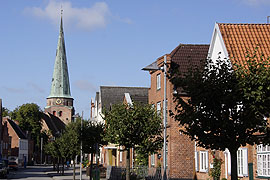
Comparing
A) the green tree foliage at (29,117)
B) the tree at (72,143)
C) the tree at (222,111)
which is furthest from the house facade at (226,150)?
the green tree foliage at (29,117)

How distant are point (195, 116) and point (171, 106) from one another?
65.7 ft

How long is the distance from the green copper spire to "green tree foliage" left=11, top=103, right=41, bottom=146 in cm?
2042

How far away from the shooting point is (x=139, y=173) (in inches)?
1314

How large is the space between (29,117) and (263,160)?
101650 mm

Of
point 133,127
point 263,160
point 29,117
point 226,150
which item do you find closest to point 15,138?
point 29,117

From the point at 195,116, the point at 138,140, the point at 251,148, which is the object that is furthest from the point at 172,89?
the point at 195,116

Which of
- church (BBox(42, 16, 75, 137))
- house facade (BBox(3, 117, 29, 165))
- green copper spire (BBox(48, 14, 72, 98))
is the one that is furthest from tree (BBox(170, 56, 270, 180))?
green copper spire (BBox(48, 14, 72, 98))

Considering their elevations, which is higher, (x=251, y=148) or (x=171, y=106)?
(x=171, y=106)

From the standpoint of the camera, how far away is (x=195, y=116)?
14.6 metres

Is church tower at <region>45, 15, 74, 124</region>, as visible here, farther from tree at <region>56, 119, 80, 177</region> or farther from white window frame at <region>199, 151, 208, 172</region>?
white window frame at <region>199, 151, 208, 172</region>

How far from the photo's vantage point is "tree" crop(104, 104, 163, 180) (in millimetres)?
26250

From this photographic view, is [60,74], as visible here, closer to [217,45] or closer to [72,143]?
[72,143]

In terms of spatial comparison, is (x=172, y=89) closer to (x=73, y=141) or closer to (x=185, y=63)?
(x=185, y=63)

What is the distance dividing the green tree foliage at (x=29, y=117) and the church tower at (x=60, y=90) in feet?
46.0
